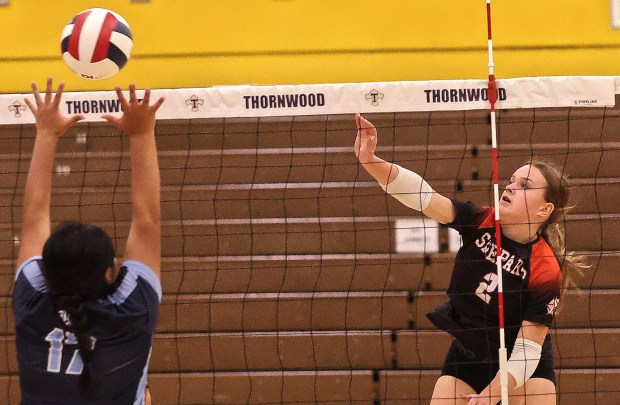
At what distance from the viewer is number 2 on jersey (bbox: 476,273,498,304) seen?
13.6ft

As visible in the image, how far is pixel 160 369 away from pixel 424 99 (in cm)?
285

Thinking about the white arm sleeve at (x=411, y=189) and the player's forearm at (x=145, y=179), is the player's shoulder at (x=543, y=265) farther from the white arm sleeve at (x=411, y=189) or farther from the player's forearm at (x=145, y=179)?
the player's forearm at (x=145, y=179)

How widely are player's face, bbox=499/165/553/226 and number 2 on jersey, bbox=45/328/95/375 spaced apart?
231cm

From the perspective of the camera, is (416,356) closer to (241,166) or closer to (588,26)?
(241,166)

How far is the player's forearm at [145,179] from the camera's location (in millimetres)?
2561

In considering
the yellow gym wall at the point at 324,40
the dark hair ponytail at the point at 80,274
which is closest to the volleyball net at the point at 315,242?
the yellow gym wall at the point at 324,40

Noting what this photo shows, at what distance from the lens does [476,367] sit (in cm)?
418

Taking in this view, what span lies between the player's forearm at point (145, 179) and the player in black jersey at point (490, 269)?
1539mm

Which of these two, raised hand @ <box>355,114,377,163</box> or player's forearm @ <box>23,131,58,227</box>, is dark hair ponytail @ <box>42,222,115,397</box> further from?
raised hand @ <box>355,114,377,163</box>

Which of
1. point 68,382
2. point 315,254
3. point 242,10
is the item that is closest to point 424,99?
point 315,254

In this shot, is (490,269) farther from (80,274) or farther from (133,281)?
(80,274)

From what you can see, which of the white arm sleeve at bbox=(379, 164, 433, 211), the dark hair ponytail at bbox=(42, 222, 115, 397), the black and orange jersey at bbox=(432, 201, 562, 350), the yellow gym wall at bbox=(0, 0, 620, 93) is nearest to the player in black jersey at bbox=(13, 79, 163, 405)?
the dark hair ponytail at bbox=(42, 222, 115, 397)

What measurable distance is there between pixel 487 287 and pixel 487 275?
0.18 ft

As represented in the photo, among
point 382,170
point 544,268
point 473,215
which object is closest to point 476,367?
point 544,268
